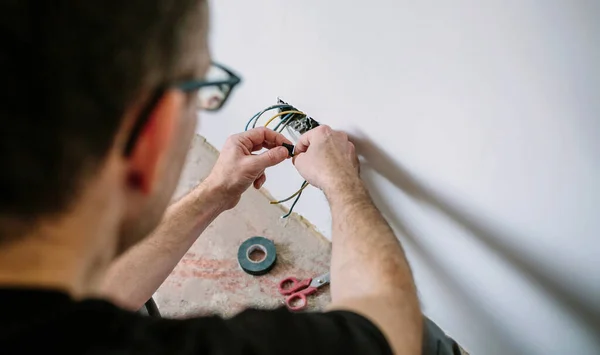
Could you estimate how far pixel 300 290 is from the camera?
142 cm

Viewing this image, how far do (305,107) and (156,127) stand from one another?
0.67 m

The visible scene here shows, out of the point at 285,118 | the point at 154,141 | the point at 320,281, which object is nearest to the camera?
the point at 154,141

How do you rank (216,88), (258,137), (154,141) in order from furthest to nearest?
(258,137) < (216,88) < (154,141)

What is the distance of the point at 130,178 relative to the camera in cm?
56

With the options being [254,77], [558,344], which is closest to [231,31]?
[254,77]

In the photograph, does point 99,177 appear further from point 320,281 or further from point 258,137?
point 320,281

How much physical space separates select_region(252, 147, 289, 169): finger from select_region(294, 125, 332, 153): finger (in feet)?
0.11

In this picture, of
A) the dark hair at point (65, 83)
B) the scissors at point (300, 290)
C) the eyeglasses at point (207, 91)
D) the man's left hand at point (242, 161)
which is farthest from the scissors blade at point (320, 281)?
the dark hair at point (65, 83)

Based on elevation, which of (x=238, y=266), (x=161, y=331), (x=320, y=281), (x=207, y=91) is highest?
(x=207, y=91)

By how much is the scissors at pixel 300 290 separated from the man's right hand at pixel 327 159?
0.46 m

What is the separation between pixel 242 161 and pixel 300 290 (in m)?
0.50

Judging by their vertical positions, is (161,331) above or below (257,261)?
above

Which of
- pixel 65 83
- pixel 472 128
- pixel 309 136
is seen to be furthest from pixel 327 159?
pixel 65 83

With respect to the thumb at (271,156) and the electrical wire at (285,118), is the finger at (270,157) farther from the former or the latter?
Answer: the electrical wire at (285,118)
